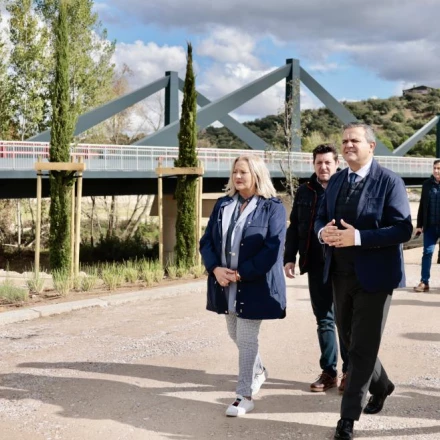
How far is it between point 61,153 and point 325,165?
10.3m

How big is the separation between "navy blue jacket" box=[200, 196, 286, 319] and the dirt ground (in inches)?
28.7

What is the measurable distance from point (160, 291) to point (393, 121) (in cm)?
11908

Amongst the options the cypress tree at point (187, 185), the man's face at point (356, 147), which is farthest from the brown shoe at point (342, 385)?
the cypress tree at point (187, 185)

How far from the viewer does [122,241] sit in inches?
1179

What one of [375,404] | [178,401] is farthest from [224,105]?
[375,404]

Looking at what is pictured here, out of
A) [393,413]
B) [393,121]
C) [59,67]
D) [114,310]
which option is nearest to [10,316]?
[114,310]

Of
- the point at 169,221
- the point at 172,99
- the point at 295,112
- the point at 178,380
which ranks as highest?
the point at 172,99

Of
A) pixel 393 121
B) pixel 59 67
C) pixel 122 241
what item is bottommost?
pixel 122 241

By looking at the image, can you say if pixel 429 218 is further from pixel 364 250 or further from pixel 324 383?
pixel 364 250

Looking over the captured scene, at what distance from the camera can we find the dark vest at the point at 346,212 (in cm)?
400

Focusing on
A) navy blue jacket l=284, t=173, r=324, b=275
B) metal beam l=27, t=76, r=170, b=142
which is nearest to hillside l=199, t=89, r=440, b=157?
metal beam l=27, t=76, r=170, b=142

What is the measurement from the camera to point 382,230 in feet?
12.6

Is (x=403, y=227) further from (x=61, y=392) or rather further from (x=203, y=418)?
(x=61, y=392)

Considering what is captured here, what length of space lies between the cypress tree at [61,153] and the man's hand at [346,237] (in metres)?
10.4
